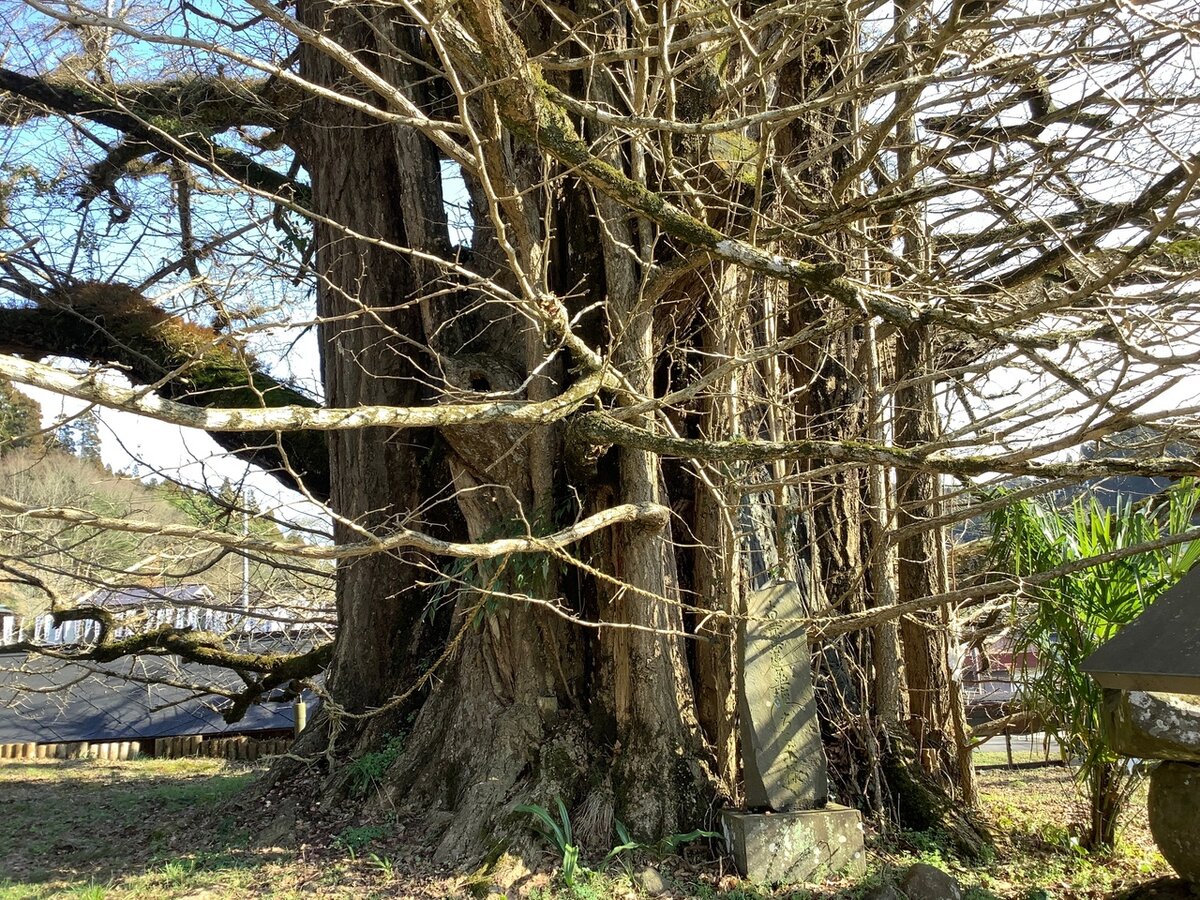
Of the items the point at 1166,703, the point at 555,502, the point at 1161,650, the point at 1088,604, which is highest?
the point at 555,502

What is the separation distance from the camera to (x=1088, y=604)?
5902mm

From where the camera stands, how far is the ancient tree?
178 inches

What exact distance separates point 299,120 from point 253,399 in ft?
7.96

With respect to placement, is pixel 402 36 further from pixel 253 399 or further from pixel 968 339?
pixel 968 339

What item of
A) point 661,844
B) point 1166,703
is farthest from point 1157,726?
point 661,844

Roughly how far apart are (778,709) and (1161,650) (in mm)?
1999

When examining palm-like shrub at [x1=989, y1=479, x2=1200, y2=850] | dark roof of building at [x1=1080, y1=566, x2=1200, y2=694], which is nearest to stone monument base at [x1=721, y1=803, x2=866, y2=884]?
dark roof of building at [x1=1080, y1=566, x2=1200, y2=694]

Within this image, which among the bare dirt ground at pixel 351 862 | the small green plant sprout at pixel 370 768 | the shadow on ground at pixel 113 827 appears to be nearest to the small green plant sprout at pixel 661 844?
the bare dirt ground at pixel 351 862

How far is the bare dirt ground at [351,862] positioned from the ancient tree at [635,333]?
40cm

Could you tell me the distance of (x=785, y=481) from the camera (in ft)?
17.6

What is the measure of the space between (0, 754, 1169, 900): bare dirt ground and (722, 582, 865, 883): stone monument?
156mm

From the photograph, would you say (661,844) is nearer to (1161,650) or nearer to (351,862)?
(351,862)

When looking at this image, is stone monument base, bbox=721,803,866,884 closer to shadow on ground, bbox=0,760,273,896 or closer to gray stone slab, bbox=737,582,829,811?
gray stone slab, bbox=737,582,829,811

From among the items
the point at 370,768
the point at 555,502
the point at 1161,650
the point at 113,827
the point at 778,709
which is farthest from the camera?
the point at 113,827
